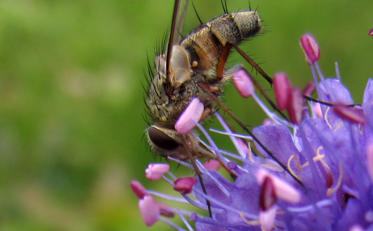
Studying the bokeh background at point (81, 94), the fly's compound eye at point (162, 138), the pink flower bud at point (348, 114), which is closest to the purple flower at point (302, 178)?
the pink flower bud at point (348, 114)

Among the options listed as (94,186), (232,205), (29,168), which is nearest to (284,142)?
(232,205)

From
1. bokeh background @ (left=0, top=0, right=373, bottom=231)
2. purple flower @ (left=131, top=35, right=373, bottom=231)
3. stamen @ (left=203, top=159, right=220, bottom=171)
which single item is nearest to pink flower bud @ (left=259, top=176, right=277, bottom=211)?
purple flower @ (left=131, top=35, right=373, bottom=231)

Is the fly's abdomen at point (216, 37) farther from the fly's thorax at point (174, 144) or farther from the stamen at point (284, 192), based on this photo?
the stamen at point (284, 192)

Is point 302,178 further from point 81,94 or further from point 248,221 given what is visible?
point 81,94

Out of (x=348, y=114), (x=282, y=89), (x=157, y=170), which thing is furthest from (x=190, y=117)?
(x=348, y=114)

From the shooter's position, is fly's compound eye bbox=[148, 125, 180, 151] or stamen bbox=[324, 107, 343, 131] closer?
stamen bbox=[324, 107, 343, 131]

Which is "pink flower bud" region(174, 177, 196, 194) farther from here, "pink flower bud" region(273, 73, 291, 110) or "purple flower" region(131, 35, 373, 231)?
"pink flower bud" region(273, 73, 291, 110)
